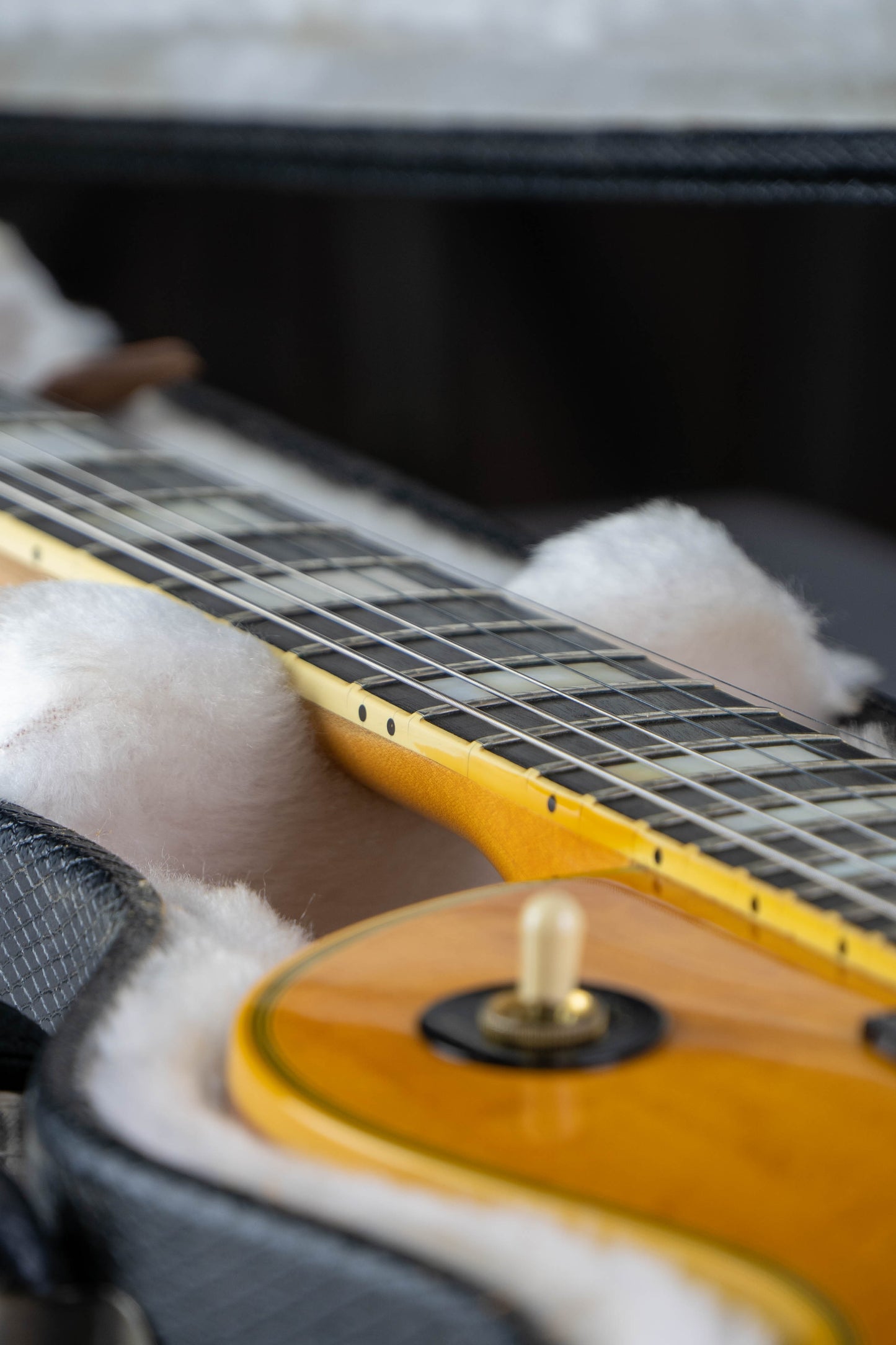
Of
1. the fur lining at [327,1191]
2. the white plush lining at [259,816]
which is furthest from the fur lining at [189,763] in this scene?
the fur lining at [327,1191]

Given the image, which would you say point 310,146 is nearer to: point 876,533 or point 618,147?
point 618,147

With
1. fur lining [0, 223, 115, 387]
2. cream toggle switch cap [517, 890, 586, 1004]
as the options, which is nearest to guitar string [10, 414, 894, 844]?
cream toggle switch cap [517, 890, 586, 1004]

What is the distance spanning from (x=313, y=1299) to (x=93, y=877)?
184 mm

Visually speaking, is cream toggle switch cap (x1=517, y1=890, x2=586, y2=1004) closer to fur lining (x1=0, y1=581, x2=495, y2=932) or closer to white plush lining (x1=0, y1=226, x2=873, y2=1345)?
white plush lining (x1=0, y1=226, x2=873, y2=1345)

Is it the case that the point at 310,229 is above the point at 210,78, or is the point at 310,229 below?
below

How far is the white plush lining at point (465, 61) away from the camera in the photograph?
0.80 m

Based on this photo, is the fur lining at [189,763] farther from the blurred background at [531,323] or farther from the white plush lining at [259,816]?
the blurred background at [531,323]

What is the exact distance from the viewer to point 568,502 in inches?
39.2

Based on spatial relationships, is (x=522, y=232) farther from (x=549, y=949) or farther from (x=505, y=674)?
(x=549, y=949)

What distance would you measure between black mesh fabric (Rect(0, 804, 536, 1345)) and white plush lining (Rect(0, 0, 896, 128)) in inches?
26.9

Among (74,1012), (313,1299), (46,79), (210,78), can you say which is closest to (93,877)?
(74,1012)

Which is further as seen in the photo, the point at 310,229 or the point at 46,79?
the point at 46,79

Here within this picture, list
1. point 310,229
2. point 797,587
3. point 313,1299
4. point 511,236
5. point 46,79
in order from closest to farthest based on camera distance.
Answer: point 313,1299
point 797,587
point 511,236
point 310,229
point 46,79

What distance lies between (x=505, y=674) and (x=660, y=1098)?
254mm
